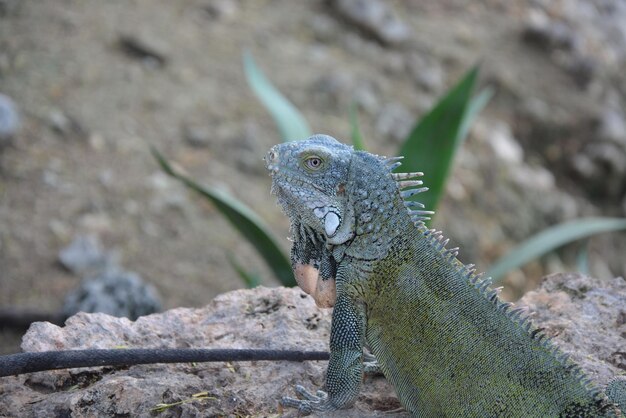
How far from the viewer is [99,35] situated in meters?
9.52

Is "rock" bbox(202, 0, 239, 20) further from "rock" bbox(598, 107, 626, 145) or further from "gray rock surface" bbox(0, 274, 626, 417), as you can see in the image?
"gray rock surface" bbox(0, 274, 626, 417)

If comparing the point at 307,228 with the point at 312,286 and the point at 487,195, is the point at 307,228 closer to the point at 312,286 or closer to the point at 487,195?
the point at 312,286

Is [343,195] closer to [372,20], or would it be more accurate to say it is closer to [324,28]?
[324,28]

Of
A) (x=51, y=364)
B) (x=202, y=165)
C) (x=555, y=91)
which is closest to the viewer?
(x=51, y=364)

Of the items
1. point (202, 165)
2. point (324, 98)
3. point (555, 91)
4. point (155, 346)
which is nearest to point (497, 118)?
point (555, 91)

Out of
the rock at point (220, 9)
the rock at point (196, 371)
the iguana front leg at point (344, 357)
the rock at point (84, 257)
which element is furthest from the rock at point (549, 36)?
the iguana front leg at point (344, 357)

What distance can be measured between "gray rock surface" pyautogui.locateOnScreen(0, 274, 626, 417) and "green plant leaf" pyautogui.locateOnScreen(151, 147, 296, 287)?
117 centimetres

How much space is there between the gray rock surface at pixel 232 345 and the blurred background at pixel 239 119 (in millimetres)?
2299

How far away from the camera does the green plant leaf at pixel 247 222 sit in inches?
228

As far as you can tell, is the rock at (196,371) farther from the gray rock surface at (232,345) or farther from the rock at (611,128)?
the rock at (611,128)

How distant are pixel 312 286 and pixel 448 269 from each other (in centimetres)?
65

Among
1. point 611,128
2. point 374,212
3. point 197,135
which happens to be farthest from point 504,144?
point 374,212

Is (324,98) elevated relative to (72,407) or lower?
elevated

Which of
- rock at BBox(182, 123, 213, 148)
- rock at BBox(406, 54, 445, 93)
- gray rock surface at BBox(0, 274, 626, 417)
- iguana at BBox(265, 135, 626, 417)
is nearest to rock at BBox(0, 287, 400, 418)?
gray rock surface at BBox(0, 274, 626, 417)
